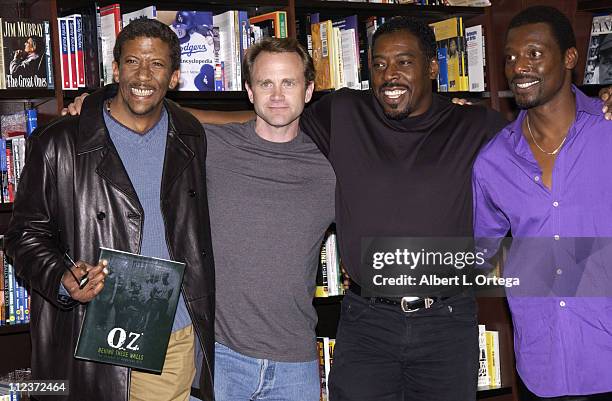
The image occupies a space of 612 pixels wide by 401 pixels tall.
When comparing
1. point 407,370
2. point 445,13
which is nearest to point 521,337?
point 407,370

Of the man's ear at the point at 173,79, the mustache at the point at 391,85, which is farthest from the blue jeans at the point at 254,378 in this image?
the mustache at the point at 391,85

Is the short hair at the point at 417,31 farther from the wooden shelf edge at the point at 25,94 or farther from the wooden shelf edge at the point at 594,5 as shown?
the wooden shelf edge at the point at 594,5

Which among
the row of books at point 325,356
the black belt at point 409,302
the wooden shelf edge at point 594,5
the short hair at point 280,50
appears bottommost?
the row of books at point 325,356

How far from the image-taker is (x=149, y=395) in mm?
2744

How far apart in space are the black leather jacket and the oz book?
82mm

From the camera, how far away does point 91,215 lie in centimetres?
268

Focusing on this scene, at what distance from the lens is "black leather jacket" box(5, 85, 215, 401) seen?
2.65m

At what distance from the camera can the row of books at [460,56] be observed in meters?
4.27

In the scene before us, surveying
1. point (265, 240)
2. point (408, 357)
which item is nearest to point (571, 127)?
point (408, 357)

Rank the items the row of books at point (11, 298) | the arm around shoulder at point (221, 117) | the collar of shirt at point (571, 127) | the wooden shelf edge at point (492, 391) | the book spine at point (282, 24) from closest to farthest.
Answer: the collar of shirt at point (571, 127), the arm around shoulder at point (221, 117), the row of books at point (11, 298), the book spine at point (282, 24), the wooden shelf edge at point (492, 391)

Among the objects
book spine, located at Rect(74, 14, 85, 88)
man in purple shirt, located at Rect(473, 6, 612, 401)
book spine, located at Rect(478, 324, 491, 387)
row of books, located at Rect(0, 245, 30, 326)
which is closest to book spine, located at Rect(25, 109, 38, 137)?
book spine, located at Rect(74, 14, 85, 88)

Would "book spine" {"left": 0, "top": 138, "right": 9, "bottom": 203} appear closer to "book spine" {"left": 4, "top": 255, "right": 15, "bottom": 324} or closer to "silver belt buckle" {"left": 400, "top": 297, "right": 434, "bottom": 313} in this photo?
"book spine" {"left": 4, "top": 255, "right": 15, "bottom": 324}

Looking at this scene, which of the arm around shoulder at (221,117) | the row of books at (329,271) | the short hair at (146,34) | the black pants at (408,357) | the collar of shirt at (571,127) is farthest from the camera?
the row of books at (329,271)

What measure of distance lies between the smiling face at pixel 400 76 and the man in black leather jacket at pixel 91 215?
73 centimetres
